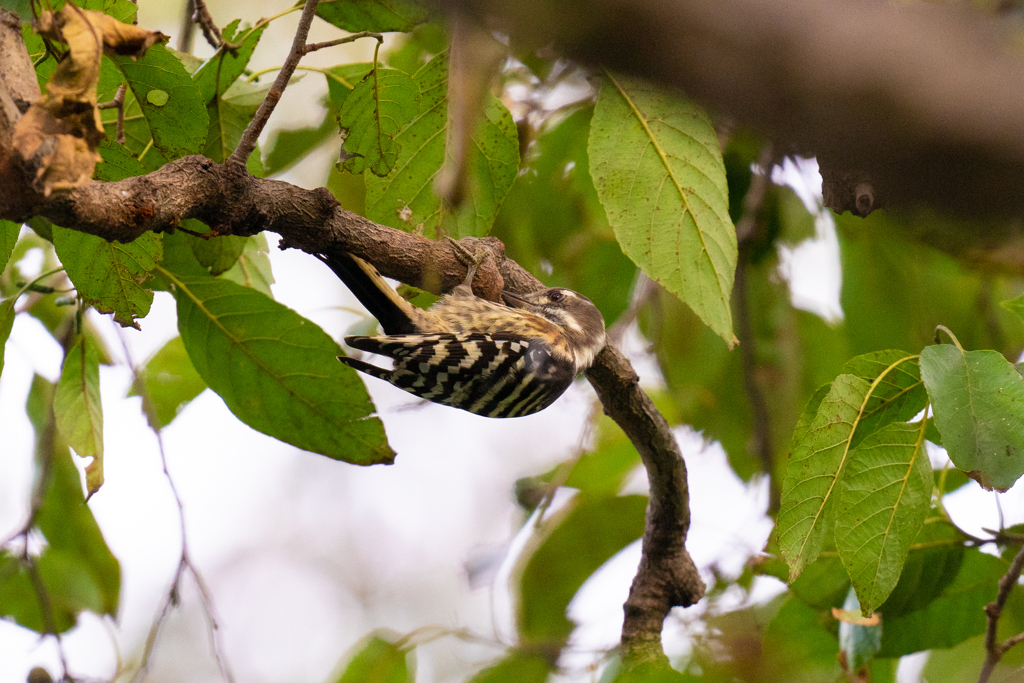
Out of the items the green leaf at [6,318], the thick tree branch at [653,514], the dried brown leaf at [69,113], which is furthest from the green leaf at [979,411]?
the green leaf at [6,318]

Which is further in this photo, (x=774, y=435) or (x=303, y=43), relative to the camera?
(x=774, y=435)

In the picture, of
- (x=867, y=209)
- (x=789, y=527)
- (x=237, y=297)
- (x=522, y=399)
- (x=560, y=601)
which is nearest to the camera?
(x=867, y=209)

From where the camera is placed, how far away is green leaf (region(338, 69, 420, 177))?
2229 millimetres

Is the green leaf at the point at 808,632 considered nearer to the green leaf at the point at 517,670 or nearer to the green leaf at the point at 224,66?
the green leaf at the point at 517,670

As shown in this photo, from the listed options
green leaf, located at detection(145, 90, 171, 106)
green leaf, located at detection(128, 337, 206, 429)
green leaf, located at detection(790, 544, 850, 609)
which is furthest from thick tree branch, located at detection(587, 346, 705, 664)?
green leaf, located at detection(128, 337, 206, 429)

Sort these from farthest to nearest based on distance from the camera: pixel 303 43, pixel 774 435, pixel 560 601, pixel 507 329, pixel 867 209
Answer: pixel 774 435 → pixel 560 601 → pixel 507 329 → pixel 303 43 → pixel 867 209

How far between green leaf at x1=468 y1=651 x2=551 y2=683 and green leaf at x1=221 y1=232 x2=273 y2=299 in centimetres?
137

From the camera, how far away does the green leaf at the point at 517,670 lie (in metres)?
2.04

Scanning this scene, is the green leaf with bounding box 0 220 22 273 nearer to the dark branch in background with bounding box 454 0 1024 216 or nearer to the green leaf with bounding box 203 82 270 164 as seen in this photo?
the green leaf with bounding box 203 82 270 164

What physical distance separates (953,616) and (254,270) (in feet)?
8.32

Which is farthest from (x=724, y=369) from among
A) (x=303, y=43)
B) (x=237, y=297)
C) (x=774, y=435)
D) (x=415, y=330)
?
(x=303, y=43)

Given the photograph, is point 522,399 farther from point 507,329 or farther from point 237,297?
point 237,297

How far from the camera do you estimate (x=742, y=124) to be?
522 millimetres

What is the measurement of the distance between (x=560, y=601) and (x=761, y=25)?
321 centimetres
